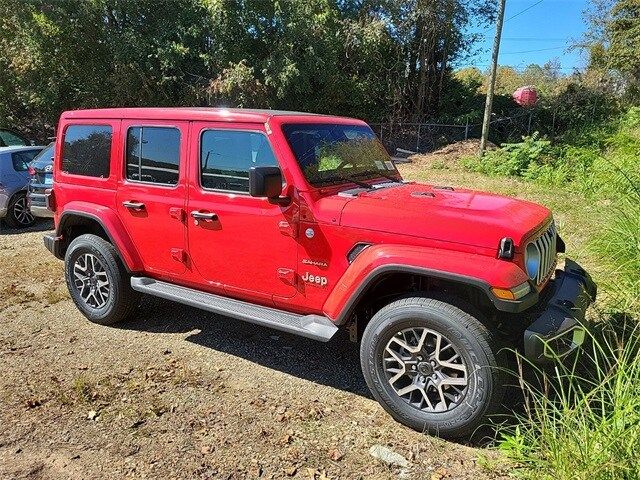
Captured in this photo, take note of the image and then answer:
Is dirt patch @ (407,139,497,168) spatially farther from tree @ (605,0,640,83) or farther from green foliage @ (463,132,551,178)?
tree @ (605,0,640,83)

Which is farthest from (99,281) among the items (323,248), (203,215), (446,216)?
(446,216)

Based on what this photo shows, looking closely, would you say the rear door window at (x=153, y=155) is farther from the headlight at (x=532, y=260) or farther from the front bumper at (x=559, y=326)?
the front bumper at (x=559, y=326)

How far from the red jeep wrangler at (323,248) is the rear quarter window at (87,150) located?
0.02 m

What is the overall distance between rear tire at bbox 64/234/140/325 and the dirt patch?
458 inches

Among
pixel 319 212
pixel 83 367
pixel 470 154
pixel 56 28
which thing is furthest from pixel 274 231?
pixel 56 28

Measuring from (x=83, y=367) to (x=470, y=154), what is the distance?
14.2m

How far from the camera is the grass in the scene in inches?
91.4

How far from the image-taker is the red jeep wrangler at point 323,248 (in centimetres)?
287

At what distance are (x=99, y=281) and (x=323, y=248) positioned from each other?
2.44 metres

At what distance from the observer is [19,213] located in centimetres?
866

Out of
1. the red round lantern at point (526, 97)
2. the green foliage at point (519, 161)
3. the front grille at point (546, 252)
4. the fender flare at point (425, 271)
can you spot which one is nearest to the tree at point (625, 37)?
the red round lantern at point (526, 97)

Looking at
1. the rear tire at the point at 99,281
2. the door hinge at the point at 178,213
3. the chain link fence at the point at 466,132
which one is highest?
the chain link fence at the point at 466,132

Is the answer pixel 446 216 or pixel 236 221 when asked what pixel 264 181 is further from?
pixel 446 216

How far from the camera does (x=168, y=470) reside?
9.05ft
